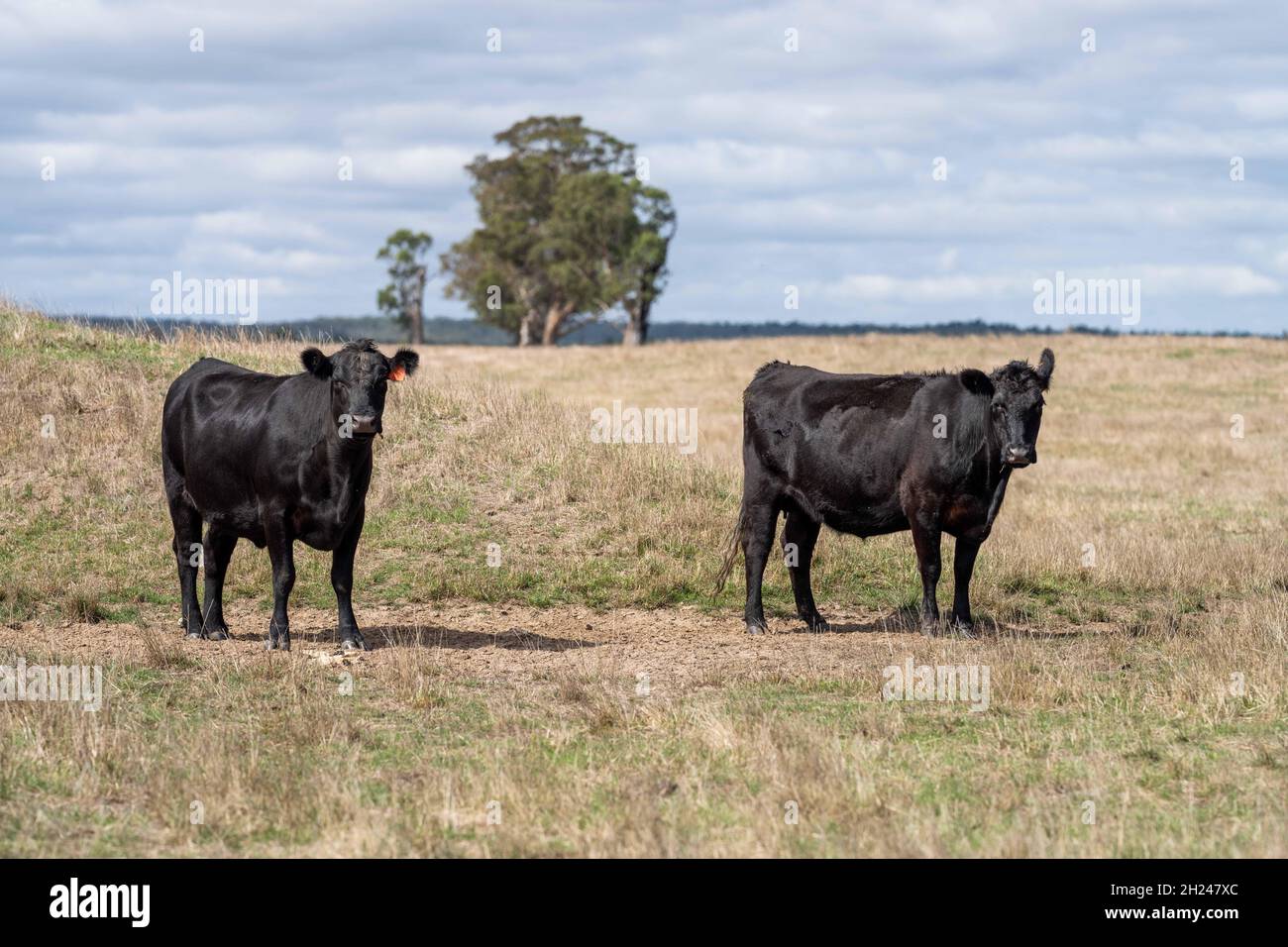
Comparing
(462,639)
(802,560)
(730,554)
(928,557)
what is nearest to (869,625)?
(802,560)

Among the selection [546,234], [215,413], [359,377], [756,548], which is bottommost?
[756,548]

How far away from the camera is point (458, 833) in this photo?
277 inches

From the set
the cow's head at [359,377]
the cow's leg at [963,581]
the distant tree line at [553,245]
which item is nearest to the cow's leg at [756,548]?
the cow's leg at [963,581]

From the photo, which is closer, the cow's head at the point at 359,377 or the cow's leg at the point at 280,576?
the cow's head at the point at 359,377

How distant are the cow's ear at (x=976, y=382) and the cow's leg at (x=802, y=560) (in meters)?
2.19

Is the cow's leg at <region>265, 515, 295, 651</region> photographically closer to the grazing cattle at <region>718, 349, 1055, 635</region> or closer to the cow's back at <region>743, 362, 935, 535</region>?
the grazing cattle at <region>718, 349, 1055, 635</region>

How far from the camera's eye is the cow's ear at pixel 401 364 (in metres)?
11.8

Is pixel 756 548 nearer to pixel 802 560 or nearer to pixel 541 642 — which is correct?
pixel 802 560

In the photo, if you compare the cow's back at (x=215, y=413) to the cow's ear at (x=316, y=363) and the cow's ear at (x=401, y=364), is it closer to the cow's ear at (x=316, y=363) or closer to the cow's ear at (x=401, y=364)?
the cow's ear at (x=316, y=363)

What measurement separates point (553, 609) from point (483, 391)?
633 centimetres

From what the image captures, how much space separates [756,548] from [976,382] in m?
2.70

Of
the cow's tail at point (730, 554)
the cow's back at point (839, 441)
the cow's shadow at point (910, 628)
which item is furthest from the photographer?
the cow's tail at point (730, 554)

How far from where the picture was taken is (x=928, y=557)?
42.9 feet

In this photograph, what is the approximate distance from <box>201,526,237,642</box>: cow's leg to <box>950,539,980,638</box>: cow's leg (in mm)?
6635
